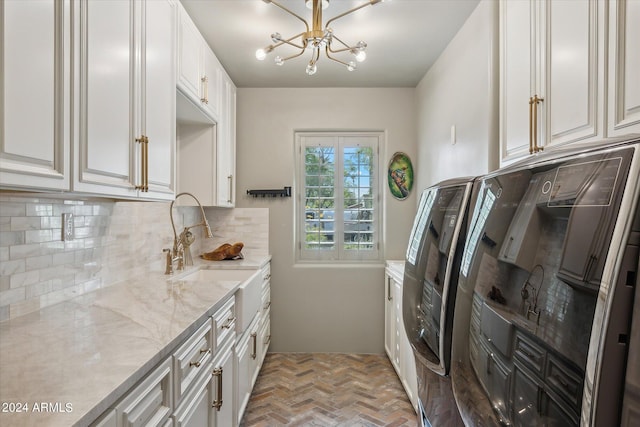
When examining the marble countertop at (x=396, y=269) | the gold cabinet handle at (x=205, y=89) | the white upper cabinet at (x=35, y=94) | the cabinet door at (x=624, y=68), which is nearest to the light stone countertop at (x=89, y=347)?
the white upper cabinet at (x=35, y=94)

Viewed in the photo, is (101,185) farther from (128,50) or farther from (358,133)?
(358,133)

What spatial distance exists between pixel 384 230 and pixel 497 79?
1.78 m

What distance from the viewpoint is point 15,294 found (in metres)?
1.22

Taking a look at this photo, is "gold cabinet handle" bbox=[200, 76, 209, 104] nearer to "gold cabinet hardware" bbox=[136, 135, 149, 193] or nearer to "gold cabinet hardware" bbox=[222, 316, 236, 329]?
"gold cabinet hardware" bbox=[136, 135, 149, 193]

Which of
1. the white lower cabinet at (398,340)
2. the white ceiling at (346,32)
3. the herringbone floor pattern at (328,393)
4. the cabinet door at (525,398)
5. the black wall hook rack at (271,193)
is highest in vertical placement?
the white ceiling at (346,32)

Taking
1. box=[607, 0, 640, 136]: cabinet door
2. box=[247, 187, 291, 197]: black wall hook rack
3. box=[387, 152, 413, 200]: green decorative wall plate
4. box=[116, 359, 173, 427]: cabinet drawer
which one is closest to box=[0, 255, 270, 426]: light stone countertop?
box=[116, 359, 173, 427]: cabinet drawer

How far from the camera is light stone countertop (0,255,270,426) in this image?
27.3 inches

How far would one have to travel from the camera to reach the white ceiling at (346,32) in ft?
6.79

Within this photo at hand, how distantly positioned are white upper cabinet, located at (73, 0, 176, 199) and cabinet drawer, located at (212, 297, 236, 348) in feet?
2.00

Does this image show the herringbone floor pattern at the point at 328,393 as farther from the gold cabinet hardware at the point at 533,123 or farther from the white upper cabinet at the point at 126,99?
the gold cabinet hardware at the point at 533,123

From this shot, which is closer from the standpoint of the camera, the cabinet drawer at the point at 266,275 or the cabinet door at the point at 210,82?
the cabinet door at the point at 210,82

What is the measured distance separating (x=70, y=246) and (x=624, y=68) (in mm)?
1989

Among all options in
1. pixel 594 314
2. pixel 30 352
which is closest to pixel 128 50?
pixel 30 352

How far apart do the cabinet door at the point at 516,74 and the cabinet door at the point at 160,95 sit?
1558 millimetres
